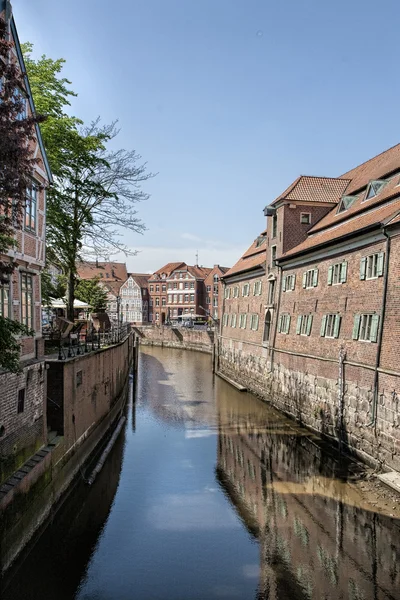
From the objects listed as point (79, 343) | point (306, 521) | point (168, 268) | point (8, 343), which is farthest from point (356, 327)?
point (168, 268)

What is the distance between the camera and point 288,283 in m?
28.2

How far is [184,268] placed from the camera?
293ft

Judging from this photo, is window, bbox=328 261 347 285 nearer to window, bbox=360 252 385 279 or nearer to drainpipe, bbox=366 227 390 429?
window, bbox=360 252 385 279

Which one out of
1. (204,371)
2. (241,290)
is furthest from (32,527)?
(204,371)

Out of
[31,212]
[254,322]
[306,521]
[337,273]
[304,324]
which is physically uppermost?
[31,212]

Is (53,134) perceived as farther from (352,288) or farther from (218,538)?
(218,538)

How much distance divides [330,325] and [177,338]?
4892cm

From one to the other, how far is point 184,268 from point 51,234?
6709 centimetres

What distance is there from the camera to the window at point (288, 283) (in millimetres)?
27292

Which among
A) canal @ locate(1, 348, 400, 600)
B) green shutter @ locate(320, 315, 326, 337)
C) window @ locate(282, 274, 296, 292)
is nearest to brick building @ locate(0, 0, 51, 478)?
canal @ locate(1, 348, 400, 600)

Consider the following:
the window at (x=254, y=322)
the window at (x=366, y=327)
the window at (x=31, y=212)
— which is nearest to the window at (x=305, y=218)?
the window at (x=254, y=322)

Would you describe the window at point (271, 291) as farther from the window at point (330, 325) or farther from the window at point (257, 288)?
the window at point (330, 325)

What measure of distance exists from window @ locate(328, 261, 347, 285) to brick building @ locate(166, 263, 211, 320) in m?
63.6

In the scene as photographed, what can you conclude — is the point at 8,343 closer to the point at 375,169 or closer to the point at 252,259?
the point at 375,169
